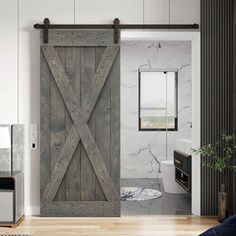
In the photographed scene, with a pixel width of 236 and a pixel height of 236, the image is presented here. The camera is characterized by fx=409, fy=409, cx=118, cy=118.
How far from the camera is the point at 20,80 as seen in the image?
4777 mm

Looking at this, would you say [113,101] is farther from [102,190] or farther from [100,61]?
[102,190]

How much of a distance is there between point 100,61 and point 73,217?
71.6 inches

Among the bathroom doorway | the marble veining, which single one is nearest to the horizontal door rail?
the marble veining

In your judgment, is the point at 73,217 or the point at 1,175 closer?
the point at 1,175

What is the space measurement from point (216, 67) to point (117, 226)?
2.12 meters

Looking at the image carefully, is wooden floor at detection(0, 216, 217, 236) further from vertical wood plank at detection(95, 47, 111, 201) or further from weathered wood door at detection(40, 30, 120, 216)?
vertical wood plank at detection(95, 47, 111, 201)

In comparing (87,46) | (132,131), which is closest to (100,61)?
(87,46)

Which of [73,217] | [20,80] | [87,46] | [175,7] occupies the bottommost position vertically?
[73,217]

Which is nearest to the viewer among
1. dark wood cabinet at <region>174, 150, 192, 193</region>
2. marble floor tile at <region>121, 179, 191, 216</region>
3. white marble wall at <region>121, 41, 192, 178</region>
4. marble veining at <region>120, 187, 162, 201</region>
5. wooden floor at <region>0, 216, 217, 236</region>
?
wooden floor at <region>0, 216, 217, 236</region>

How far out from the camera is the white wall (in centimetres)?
477

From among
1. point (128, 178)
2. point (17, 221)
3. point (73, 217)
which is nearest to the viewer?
point (17, 221)

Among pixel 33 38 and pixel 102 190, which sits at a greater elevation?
pixel 33 38

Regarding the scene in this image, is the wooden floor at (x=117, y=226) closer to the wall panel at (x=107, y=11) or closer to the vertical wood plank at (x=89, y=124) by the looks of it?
the vertical wood plank at (x=89, y=124)

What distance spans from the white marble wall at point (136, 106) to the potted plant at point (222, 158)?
8.95 ft
